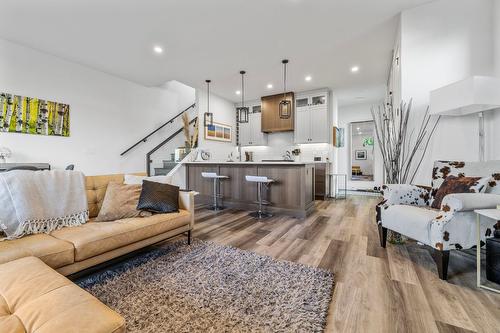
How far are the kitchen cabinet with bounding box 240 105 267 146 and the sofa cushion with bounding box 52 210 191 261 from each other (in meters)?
5.02

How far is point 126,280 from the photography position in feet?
5.79

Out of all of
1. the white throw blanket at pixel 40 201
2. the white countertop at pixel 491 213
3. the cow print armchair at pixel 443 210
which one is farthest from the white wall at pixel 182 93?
the white countertop at pixel 491 213

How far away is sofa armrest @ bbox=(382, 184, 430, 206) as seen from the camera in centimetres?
248

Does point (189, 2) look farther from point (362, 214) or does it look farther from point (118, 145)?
point (362, 214)

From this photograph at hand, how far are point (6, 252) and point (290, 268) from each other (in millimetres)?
2065

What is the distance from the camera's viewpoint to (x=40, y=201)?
1.81 m

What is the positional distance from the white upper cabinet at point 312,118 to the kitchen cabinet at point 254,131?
1185mm

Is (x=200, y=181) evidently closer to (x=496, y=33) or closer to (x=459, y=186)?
(x=459, y=186)

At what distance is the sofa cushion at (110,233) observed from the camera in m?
1.63

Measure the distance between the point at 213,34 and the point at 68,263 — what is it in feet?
11.5

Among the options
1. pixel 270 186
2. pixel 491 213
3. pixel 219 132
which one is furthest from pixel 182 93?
pixel 491 213

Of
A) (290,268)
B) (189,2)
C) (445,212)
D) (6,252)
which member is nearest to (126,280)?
(6,252)

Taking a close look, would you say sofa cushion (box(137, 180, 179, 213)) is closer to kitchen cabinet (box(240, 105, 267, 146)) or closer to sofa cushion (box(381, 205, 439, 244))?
sofa cushion (box(381, 205, 439, 244))

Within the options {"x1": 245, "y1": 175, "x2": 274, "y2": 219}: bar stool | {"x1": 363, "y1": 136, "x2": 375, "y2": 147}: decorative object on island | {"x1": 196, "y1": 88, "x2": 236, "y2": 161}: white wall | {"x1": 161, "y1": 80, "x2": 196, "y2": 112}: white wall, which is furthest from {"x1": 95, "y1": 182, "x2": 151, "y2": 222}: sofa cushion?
{"x1": 363, "y1": 136, "x2": 375, "y2": 147}: decorative object on island
